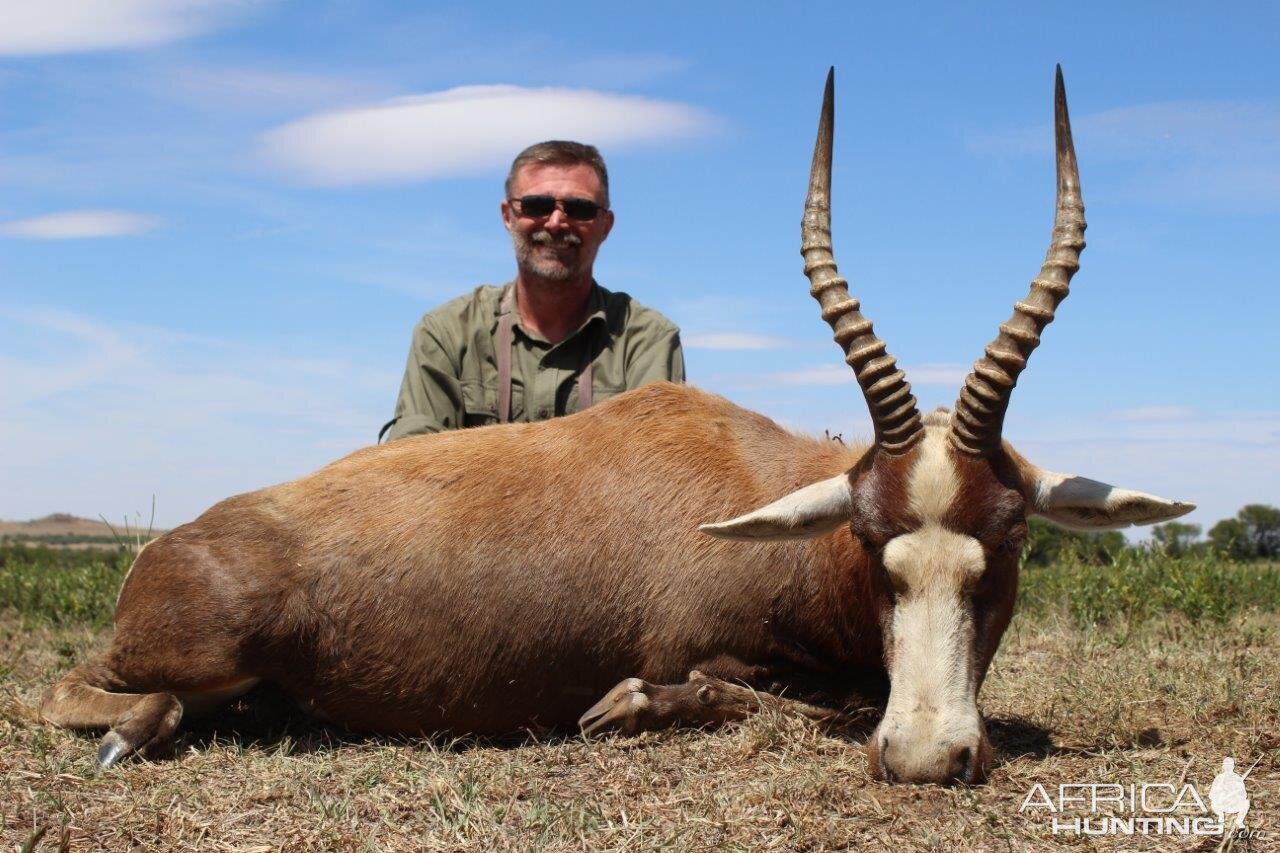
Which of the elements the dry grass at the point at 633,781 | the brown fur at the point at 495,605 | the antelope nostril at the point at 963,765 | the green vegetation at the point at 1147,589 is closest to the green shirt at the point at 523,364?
the brown fur at the point at 495,605

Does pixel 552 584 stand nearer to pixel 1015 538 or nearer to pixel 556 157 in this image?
pixel 1015 538

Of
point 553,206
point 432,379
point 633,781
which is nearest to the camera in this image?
point 633,781

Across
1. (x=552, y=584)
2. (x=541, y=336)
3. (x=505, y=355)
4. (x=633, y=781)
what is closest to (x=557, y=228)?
(x=541, y=336)

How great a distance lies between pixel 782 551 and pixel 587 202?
12.5 ft

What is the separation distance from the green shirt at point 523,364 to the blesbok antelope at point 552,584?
83.2 inches

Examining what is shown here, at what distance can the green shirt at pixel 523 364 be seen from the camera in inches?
327

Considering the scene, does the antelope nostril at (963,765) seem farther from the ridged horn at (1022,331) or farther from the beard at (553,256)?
the beard at (553,256)

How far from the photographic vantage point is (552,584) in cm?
577

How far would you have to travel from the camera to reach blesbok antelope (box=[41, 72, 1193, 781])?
544 centimetres

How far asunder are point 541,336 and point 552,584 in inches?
120

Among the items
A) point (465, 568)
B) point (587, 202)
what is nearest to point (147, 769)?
point (465, 568)

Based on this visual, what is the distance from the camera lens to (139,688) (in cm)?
585

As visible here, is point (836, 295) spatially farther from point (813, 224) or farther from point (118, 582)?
point (118, 582)

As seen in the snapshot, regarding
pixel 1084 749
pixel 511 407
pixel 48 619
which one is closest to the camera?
pixel 1084 749
